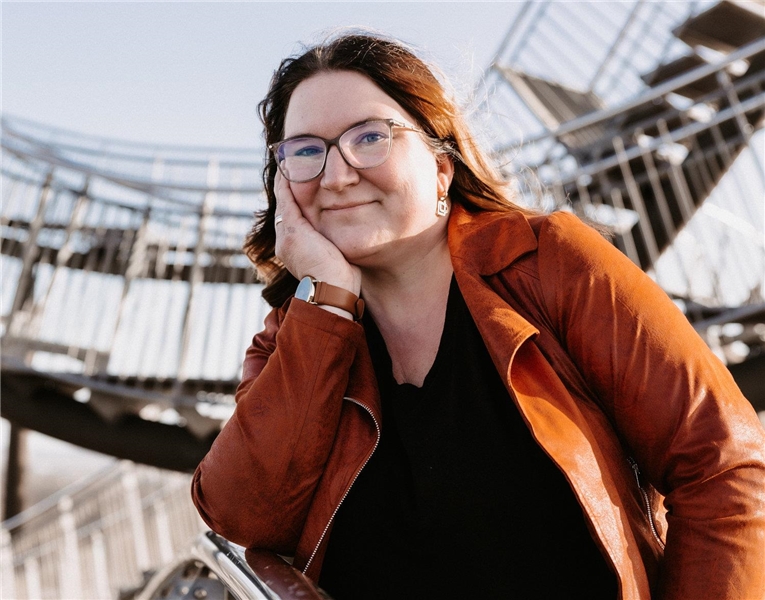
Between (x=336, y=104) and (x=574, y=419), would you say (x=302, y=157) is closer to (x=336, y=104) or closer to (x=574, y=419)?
(x=336, y=104)

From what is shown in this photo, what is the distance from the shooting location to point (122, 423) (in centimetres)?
506

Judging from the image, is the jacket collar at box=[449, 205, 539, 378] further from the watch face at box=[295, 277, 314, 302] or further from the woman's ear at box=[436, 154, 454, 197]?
the watch face at box=[295, 277, 314, 302]

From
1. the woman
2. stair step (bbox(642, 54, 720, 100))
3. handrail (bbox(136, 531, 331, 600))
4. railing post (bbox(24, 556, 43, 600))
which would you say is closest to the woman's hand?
the woman

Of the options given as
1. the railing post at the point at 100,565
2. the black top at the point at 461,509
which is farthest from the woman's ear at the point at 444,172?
→ the railing post at the point at 100,565

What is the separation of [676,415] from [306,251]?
807 millimetres

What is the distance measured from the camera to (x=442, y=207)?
1.60 metres

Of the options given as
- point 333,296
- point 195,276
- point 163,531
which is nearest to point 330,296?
point 333,296

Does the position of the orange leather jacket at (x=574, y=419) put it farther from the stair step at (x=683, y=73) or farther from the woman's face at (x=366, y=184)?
the stair step at (x=683, y=73)

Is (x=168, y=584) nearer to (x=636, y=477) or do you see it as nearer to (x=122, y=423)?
(x=636, y=477)

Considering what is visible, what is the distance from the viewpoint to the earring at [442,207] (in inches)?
62.3

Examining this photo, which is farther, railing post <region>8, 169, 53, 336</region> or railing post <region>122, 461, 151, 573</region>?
railing post <region>122, 461, 151, 573</region>

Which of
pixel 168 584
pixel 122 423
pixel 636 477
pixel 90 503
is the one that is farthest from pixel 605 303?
pixel 90 503

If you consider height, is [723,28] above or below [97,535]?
above

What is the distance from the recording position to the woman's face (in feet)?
4.82
